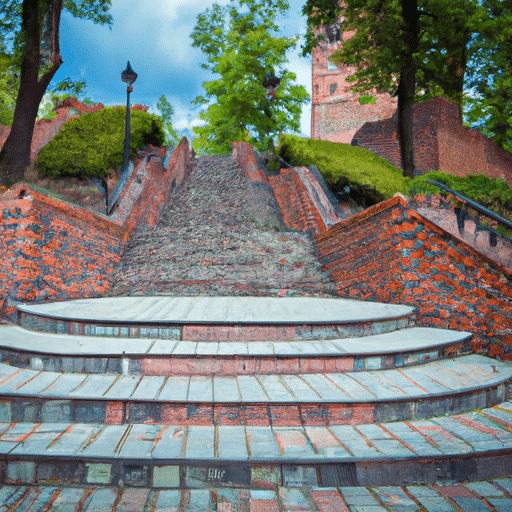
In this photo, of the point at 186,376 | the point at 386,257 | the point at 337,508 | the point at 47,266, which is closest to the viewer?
the point at 337,508

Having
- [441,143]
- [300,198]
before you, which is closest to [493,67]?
[441,143]

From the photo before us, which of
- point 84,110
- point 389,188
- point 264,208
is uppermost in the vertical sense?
point 84,110

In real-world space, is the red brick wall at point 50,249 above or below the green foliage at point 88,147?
below

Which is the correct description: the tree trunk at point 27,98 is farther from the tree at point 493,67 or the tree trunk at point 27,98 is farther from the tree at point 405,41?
the tree at point 493,67

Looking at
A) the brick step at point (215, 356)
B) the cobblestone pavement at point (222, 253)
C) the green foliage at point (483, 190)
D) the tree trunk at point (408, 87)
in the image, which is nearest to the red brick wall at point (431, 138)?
the tree trunk at point (408, 87)

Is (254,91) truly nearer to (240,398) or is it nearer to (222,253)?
(222,253)

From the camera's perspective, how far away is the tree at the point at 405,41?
12.1 meters

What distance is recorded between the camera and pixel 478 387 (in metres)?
2.67

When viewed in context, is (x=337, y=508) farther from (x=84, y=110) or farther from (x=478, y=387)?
(x=84, y=110)

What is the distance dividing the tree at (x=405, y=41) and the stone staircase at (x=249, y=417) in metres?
10.5

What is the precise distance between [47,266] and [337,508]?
14.9 feet

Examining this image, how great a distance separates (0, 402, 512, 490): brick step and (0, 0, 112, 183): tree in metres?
7.50

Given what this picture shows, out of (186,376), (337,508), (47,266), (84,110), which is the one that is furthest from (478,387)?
(84,110)

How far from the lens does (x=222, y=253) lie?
706cm
